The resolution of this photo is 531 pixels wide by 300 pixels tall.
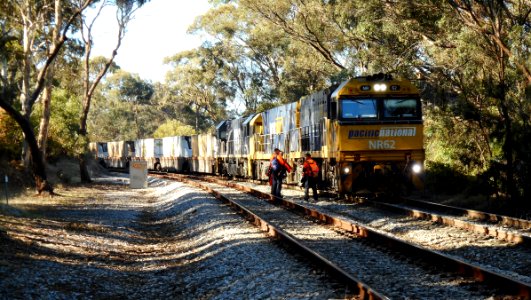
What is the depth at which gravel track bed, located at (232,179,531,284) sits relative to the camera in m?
9.21

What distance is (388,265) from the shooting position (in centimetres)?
918

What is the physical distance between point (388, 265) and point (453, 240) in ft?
8.79

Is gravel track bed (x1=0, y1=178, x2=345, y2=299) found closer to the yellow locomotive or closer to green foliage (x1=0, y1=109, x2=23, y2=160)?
the yellow locomotive

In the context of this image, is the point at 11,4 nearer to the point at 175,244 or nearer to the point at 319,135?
the point at 319,135

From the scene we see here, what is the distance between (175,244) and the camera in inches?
517

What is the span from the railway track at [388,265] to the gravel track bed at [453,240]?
0.72m

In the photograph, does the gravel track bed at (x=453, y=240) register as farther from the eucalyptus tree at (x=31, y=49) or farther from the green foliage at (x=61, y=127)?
the green foliage at (x=61, y=127)

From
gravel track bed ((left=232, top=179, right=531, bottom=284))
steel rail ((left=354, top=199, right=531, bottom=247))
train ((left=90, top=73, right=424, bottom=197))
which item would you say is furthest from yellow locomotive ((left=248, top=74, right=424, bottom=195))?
gravel track bed ((left=232, top=179, right=531, bottom=284))

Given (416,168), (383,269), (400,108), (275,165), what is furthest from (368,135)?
(383,269)

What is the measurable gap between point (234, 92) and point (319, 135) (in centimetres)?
4957

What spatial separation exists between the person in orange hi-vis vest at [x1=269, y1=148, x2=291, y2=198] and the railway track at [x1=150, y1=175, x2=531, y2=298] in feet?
18.7

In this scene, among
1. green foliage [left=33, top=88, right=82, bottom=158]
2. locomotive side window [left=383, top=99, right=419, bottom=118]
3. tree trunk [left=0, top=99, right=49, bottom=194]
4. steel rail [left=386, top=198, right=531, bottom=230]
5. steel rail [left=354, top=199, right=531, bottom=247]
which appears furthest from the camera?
green foliage [left=33, top=88, right=82, bottom=158]

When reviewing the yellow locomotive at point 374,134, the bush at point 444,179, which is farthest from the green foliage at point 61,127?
the yellow locomotive at point 374,134

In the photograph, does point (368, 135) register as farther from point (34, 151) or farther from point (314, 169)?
point (34, 151)
